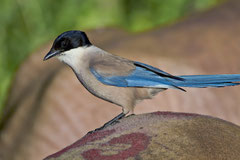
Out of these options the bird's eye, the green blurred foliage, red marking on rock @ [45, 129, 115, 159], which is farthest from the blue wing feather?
the green blurred foliage

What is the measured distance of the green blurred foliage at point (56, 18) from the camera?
17.8 feet

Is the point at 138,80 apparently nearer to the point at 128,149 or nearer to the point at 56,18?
the point at 128,149

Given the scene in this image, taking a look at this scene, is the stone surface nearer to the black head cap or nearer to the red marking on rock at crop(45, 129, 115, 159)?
the red marking on rock at crop(45, 129, 115, 159)

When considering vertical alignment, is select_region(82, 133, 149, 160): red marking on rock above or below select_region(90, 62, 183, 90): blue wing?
below

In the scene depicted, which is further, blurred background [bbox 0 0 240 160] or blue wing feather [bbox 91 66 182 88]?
blurred background [bbox 0 0 240 160]

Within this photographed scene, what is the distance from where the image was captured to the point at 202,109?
2.85 metres

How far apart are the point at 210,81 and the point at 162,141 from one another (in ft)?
1.26

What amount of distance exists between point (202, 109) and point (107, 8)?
3141 millimetres

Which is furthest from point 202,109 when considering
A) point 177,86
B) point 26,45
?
point 26,45

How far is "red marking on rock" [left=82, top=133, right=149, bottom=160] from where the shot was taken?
135cm

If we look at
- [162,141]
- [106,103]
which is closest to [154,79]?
[162,141]

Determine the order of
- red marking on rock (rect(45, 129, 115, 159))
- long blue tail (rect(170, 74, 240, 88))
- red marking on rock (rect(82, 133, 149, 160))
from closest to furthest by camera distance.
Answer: red marking on rock (rect(82, 133, 149, 160)) < red marking on rock (rect(45, 129, 115, 159)) < long blue tail (rect(170, 74, 240, 88))

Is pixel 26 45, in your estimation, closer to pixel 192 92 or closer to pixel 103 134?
Result: pixel 192 92

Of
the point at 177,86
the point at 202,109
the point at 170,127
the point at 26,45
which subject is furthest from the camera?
the point at 26,45
